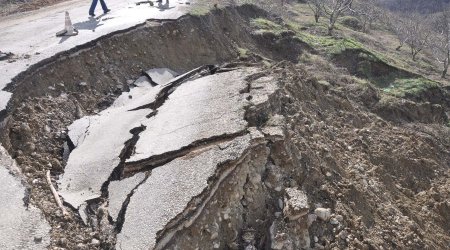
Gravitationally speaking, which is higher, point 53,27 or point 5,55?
point 5,55

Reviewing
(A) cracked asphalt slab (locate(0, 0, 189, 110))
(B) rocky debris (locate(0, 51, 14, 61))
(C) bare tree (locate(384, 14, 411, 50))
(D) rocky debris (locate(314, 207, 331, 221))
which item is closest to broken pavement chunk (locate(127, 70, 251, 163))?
(D) rocky debris (locate(314, 207, 331, 221))

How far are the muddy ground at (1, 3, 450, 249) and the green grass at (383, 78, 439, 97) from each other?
2.46 ft

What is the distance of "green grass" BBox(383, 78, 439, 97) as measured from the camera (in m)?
12.3

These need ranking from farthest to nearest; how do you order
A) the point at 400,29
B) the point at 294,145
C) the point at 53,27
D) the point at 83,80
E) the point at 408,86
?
the point at 400,29 < the point at 408,86 < the point at 53,27 < the point at 83,80 < the point at 294,145

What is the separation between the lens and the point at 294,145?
5566mm

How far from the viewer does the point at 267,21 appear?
14.6 metres

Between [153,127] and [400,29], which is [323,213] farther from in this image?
[400,29]

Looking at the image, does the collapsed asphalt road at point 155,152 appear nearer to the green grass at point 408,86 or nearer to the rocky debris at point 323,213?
the rocky debris at point 323,213

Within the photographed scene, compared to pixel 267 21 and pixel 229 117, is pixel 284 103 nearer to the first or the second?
pixel 229 117

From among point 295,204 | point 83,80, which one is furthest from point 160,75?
point 295,204

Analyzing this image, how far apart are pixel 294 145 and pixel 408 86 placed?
8543mm

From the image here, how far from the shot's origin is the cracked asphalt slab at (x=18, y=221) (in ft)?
13.5

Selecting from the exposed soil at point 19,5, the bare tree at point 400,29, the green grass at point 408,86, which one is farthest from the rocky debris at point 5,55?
the bare tree at point 400,29

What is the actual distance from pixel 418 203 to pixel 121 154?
471cm
